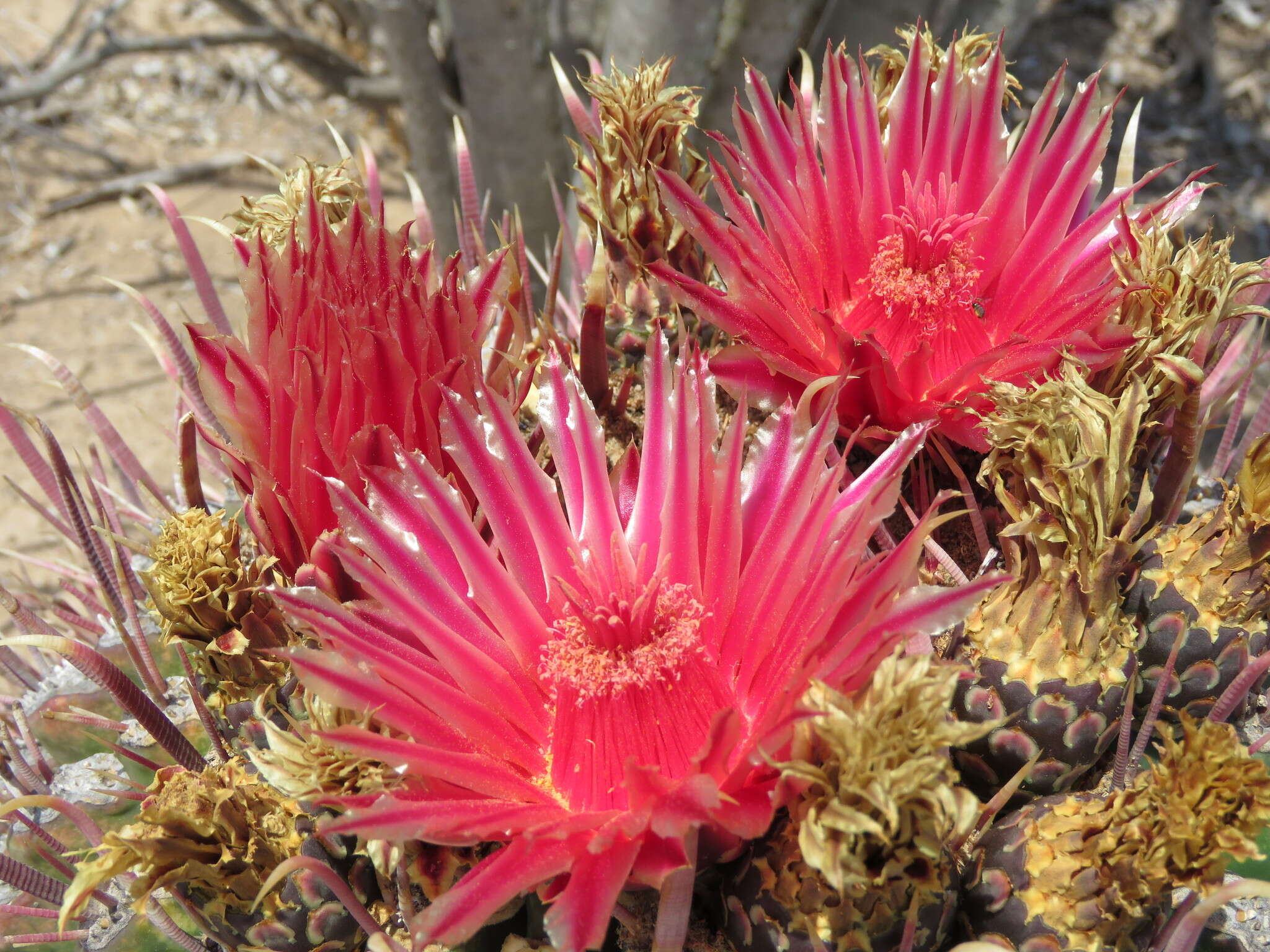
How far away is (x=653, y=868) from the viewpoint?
0.60 meters

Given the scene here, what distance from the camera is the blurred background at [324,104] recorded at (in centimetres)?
226

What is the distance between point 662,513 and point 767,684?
151 millimetres

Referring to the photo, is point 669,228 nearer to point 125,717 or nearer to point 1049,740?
point 1049,740

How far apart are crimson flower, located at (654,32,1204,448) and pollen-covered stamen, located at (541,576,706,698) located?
17 centimetres

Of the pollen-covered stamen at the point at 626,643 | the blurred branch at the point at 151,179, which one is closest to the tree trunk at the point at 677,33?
the pollen-covered stamen at the point at 626,643

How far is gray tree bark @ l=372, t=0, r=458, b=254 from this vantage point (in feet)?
7.79

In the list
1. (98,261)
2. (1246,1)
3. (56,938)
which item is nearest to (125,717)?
(56,938)

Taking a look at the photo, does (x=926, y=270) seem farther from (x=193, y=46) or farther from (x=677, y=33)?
(x=193, y=46)

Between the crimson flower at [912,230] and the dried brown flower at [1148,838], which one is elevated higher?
the crimson flower at [912,230]

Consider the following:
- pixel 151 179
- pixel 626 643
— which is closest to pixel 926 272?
pixel 626 643

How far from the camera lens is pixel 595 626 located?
2.57 feet

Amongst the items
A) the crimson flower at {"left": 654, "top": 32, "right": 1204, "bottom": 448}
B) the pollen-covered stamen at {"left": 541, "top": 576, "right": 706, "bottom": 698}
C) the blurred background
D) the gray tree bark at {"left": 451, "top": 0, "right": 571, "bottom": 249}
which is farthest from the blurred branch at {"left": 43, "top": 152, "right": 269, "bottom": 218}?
the pollen-covered stamen at {"left": 541, "top": 576, "right": 706, "bottom": 698}

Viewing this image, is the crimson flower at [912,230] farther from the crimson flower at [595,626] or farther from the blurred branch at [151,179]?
the blurred branch at [151,179]

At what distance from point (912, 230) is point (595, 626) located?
1.34 ft
